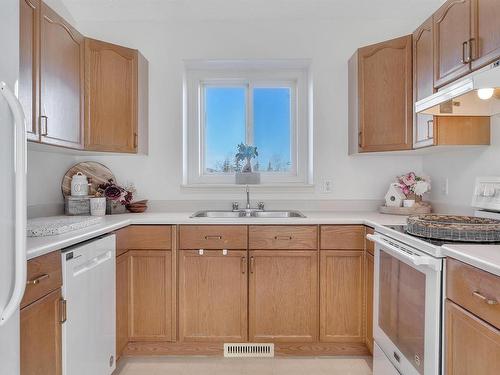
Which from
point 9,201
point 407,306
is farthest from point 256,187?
point 9,201

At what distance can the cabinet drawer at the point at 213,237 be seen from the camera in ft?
7.31

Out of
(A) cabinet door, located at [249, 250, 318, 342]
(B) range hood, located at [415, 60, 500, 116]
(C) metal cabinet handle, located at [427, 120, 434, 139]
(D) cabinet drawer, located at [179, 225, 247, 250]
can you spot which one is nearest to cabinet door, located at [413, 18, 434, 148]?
(C) metal cabinet handle, located at [427, 120, 434, 139]

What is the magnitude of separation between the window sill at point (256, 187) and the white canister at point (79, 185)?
69 cm

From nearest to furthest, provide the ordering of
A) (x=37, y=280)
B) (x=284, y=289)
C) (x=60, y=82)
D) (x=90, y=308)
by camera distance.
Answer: (x=37, y=280), (x=90, y=308), (x=60, y=82), (x=284, y=289)

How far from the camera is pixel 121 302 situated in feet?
6.93

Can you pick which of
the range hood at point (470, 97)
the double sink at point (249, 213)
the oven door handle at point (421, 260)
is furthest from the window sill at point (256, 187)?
the oven door handle at point (421, 260)

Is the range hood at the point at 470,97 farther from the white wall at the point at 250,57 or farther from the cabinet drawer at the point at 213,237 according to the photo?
the cabinet drawer at the point at 213,237

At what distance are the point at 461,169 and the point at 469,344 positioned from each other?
1.38 meters

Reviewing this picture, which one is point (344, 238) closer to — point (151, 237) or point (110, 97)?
point (151, 237)

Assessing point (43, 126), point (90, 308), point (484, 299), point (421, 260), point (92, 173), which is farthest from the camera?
point (92, 173)

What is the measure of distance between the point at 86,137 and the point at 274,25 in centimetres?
164

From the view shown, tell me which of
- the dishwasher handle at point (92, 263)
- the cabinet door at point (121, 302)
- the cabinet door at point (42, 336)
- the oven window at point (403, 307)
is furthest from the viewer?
the cabinet door at point (121, 302)

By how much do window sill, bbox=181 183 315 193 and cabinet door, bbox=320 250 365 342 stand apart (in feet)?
2.24

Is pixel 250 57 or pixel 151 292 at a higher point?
pixel 250 57
